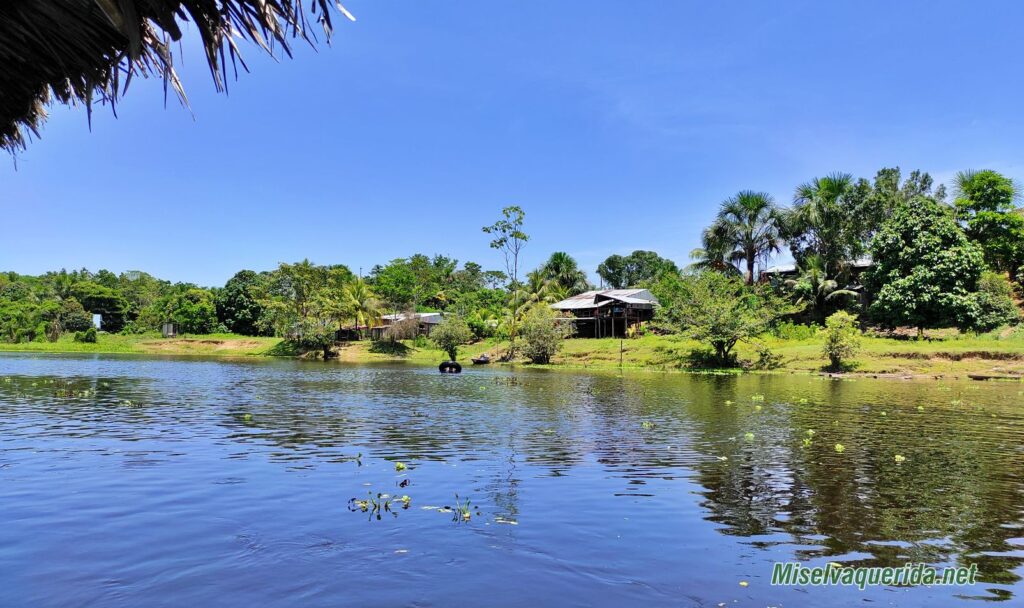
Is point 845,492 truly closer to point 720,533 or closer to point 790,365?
point 720,533

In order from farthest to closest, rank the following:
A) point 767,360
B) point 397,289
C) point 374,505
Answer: point 397,289 < point 767,360 < point 374,505

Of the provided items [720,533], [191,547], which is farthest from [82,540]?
[720,533]

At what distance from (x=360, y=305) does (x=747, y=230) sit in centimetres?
4862

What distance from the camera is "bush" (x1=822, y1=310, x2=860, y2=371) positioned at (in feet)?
153

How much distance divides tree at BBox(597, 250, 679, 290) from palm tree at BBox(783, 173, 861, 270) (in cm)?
3951

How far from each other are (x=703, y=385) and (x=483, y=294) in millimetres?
59036

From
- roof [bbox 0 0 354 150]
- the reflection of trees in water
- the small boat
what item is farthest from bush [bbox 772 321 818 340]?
roof [bbox 0 0 354 150]

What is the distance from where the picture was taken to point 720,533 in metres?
9.20

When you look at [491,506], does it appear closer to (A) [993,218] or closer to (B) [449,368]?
(B) [449,368]

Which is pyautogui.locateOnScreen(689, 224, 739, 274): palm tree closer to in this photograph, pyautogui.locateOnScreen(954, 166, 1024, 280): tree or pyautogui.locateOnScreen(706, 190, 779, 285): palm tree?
pyautogui.locateOnScreen(706, 190, 779, 285): palm tree

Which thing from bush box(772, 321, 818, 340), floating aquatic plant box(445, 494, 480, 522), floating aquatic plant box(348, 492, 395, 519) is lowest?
floating aquatic plant box(445, 494, 480, 522)

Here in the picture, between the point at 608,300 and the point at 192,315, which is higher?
the point at 608,300

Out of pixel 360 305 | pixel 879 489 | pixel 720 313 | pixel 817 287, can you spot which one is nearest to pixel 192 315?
pixel 360 305

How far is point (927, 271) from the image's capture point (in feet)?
172
